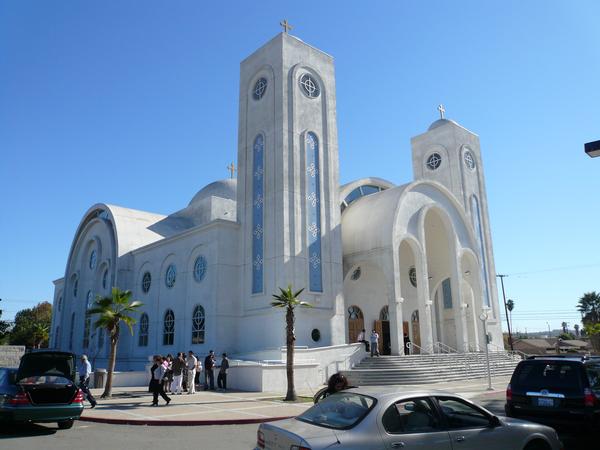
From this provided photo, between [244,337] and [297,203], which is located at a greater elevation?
[297,203]

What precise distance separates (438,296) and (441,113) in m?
15.2

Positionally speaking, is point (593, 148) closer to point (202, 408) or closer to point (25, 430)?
point (202, 408)

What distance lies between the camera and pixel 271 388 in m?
19.6

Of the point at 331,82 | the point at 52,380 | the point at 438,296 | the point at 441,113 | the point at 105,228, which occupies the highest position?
the point at 441,113

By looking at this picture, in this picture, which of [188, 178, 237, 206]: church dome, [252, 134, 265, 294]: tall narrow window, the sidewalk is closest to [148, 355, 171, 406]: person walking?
the sidewalk

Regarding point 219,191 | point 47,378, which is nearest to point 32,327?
point 219,191

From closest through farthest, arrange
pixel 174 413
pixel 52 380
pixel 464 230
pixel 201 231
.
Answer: pixel 52 380, pixel 174 413, pixel 201 231, pixel 464 230

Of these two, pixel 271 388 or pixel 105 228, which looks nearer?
pixel 271 388

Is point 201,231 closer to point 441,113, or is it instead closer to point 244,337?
point 244,337

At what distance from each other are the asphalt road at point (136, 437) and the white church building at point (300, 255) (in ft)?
40.3

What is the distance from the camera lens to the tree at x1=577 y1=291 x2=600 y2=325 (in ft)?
222

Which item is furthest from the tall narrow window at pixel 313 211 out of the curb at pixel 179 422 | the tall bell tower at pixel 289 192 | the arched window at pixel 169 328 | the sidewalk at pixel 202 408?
the curb at pixel 179 422

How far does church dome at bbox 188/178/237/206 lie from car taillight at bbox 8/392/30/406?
1145 inches

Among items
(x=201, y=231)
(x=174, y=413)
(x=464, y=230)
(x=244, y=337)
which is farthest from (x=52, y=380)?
(x=464, y=230)
